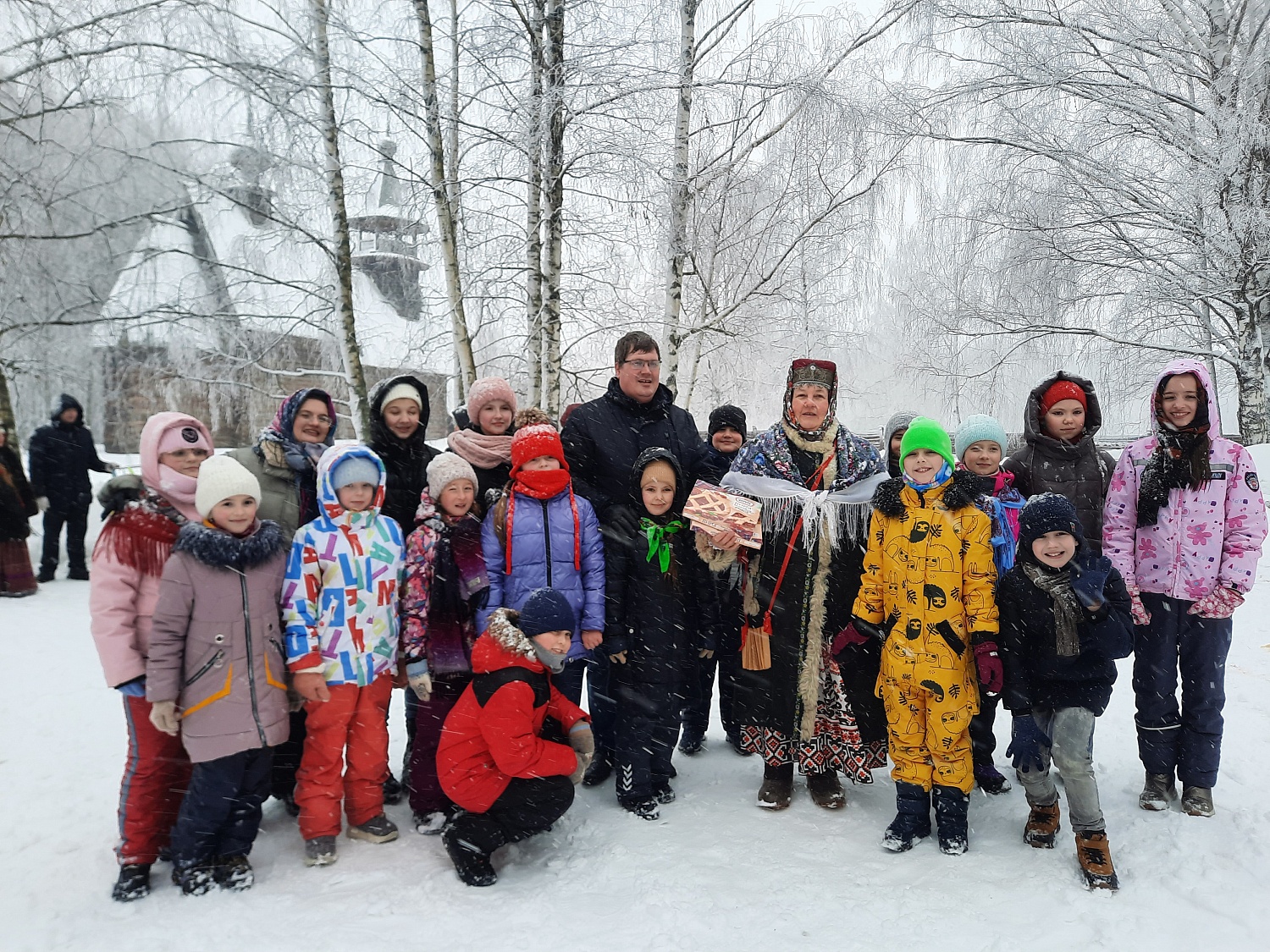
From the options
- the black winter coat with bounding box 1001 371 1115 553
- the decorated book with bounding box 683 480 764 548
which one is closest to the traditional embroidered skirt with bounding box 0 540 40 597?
the decorated book with bounding box 683 480 764 548

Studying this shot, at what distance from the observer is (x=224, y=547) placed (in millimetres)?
2977

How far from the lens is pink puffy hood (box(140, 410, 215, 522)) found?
3.20 meters

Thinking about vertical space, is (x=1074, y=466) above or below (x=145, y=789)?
above

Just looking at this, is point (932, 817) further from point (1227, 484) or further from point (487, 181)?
point (487, 181)

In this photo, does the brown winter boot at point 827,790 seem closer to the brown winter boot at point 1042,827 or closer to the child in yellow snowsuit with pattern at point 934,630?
the child in yellow snowsuit with pattern at point 934,630

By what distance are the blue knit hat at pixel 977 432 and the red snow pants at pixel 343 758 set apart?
10.8 ft

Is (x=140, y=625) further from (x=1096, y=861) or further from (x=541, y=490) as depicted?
(x=1096, y=861)

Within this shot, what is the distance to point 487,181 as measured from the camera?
822 cm

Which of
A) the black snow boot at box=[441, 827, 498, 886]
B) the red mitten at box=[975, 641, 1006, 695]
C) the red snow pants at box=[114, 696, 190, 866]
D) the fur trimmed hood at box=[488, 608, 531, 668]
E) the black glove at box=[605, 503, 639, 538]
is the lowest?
the black snow boot at box=[441, 827, 498, 886]

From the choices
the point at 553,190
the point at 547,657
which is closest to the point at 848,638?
the point at 547,657

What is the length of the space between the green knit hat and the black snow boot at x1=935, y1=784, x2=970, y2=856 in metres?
1.50

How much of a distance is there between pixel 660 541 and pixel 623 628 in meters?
0.48

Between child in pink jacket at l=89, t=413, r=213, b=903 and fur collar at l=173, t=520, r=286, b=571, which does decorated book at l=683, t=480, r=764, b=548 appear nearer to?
fur collar at l=173, t=520, r=286, b=571

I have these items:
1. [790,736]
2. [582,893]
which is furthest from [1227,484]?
[582,893]
